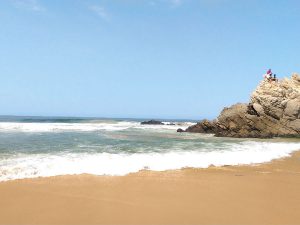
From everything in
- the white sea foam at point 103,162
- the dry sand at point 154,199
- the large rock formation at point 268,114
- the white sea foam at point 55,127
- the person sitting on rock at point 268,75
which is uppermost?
the person sitting on rock at point 268,75

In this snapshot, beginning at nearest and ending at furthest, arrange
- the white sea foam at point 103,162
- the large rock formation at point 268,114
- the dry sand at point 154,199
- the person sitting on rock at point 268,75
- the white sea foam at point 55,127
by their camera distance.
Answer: the dry sand at point 154,199, the white sea foam at point 103,162, the large rock formation at point 268,114, the white sea foam at point 55,127, the person sitting on rock at point 268,75

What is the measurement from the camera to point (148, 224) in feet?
18.2

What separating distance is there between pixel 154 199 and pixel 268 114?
2734 centimetres

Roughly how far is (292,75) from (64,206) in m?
31.8

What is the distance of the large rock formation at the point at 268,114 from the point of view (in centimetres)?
3044

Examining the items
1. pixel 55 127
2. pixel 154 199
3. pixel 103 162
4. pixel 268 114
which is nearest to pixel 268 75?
pixel 268 114

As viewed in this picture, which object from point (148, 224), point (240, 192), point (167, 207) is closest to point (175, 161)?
point (240, 192)

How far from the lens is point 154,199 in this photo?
6887mm

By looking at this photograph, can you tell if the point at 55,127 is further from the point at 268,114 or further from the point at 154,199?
the point at 154,199

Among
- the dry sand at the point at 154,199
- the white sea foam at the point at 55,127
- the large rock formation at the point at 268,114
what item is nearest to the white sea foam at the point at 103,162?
the dry sand at the point at 154,199

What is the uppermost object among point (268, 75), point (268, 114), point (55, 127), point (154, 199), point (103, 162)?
point (268, 75)

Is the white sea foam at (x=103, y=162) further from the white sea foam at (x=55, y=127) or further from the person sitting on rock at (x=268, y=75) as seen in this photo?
the person sitting on rock at (x=268, y=75)

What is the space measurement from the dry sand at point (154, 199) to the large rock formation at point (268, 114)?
22274mm

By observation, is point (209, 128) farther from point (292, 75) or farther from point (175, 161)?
point (175, 161)
